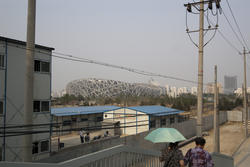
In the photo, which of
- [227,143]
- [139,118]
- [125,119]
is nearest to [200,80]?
[227,143]

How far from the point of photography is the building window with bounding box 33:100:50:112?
15.4 m

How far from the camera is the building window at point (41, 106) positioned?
607 inches

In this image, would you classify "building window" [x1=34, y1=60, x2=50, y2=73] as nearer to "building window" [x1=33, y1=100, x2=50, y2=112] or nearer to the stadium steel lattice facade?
"building window" [x1=33, y1=100, x2=50, y2=112]

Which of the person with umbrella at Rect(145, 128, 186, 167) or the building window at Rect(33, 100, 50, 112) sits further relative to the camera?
the building window at Rect(33, 100, 50, 112)

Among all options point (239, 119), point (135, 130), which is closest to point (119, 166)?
point (135, 130)

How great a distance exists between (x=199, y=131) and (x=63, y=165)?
7.55 meters

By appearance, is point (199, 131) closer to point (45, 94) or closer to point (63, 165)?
point (63, 165)

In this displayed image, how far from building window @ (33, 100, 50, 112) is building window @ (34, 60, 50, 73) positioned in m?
2.10

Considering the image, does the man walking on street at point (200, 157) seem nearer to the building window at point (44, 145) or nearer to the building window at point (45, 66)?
the building window at point (44, 145)

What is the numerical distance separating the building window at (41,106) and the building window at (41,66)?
6.88ft

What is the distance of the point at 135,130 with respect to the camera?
31203mm

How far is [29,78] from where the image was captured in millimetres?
6027

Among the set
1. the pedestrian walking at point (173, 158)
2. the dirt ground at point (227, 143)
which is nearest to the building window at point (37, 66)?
the dirt ground at point (227, 143)

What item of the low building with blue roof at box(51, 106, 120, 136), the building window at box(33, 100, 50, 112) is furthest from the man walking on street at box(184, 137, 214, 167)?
the low building with blue roof at box(51, 106, 120, 136)
